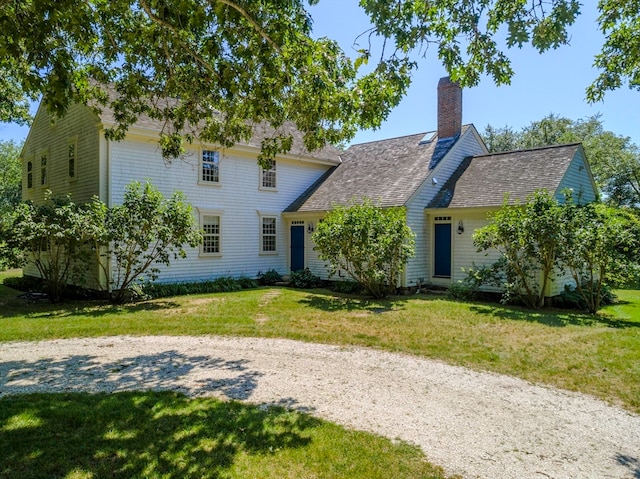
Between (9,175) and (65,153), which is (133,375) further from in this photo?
(9,175)

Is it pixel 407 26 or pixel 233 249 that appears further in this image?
pixel 233 249

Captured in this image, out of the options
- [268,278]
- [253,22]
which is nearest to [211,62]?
[253,22]

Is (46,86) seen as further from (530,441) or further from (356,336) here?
(530,441)

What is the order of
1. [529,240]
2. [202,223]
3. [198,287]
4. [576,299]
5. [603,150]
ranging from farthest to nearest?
[603,150]
[202,223]
[198,287]
[576,299]
[529,240]

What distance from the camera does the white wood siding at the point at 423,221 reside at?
14742 mm

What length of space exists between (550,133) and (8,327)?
121 ft

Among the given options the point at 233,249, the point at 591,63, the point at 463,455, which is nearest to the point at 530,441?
the point at 463,455

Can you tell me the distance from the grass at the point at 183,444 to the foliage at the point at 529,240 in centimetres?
900

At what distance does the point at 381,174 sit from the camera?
57.1 ft

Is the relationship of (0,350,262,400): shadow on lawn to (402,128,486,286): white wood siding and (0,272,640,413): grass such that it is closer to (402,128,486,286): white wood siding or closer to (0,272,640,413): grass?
Answer: (0,272,640,413): grass

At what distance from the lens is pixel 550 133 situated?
111 ft

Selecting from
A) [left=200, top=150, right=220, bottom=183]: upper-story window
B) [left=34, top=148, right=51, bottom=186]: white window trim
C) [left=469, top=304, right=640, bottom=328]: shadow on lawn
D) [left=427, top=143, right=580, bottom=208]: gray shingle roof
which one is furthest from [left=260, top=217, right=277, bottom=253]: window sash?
[left=469, top=304, right=640, bottom=328]: shadow on lawn

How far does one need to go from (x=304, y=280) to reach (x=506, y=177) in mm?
8332

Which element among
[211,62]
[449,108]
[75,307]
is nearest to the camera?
[211,62]
